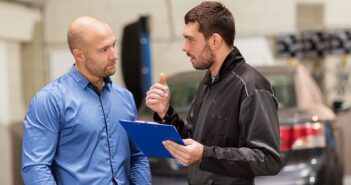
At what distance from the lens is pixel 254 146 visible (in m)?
1.95

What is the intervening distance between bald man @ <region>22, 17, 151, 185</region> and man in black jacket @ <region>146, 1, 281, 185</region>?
0.68ft

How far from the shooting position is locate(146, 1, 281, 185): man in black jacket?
1.95 meters

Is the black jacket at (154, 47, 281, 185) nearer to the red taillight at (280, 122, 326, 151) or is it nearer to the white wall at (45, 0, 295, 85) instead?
the red taillight at (280, 122, 326, 151)

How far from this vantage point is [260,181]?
3385mm

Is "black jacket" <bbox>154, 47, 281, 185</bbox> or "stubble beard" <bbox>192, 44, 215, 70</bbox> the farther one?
"stubble beard" <bbox>192, 44, 215, 70</bbox>

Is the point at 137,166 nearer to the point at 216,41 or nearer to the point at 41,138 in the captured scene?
the point at 41,138

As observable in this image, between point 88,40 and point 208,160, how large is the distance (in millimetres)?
639

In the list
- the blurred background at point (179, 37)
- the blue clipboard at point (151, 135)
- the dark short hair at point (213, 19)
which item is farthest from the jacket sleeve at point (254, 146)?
the blurred background at point (179, 37)

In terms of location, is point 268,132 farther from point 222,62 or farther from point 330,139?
point 330,139

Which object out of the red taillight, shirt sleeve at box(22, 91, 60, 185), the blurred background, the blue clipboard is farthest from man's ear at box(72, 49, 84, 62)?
the blurred background

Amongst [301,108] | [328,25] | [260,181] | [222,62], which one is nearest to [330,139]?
[301,108]

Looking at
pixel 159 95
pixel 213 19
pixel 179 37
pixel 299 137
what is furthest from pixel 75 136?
pixel 179 37

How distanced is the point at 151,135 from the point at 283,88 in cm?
239

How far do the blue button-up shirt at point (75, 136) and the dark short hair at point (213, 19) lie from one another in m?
0.48
